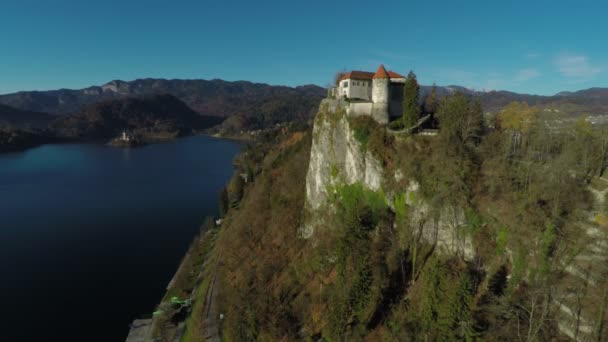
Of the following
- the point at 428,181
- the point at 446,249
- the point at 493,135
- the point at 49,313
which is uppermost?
the point at 493,135

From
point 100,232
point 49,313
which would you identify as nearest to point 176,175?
point 100,232

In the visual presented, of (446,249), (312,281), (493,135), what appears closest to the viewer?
(446,249)

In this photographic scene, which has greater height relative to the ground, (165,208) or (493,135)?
(493,135)

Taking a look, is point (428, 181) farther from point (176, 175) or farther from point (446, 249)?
point (176, 175)

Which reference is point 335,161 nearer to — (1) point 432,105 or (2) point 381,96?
(2) point 381,96

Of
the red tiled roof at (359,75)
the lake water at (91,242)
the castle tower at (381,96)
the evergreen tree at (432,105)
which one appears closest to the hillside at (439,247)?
the castle tower at (381,96)

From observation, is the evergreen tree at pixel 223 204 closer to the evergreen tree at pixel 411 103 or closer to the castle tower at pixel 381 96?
the castle tower at pixel 381 96

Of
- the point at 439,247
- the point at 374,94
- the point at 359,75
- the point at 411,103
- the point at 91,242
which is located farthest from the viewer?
the point at 91,242

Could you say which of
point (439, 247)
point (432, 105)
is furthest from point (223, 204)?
point (439, 247)
